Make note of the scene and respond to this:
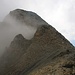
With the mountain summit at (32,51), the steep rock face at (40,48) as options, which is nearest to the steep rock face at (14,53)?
the mountain summit at (32,51)

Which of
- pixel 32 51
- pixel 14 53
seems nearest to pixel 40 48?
pixel 32 51

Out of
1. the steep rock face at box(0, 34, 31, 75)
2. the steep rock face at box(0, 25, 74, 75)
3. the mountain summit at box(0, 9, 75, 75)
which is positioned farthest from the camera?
the steep rock face at box(0, 34, 31, 75)

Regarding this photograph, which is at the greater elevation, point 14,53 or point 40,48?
point 40,48

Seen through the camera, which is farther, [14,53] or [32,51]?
[14,53]

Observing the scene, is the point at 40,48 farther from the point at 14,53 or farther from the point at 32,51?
the point at 14,53

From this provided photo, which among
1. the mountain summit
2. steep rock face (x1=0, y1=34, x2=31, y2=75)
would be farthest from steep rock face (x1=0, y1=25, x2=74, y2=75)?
steep rock face (x1=0, y1=34, x2=31, y2=75)

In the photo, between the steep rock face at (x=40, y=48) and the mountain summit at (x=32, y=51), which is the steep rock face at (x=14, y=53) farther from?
the steep rock face at (x=40, y=48)

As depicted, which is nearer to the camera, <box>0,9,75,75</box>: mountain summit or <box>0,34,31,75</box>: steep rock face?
<box>0,9,75,75</box>: mountain summit

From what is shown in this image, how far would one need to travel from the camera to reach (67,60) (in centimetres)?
3247

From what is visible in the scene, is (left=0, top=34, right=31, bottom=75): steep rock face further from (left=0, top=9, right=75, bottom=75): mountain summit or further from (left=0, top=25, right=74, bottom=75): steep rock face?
(left=0, top=25, right=74, bottom=75): steep rock face

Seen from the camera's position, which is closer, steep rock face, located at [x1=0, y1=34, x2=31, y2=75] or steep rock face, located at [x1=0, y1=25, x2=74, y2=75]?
steep rock face, located at [x1=0, y1=25, x2=74, y2=75]

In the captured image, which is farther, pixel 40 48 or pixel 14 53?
pixel 14 53

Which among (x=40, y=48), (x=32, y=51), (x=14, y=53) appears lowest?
(x=14, y=53)

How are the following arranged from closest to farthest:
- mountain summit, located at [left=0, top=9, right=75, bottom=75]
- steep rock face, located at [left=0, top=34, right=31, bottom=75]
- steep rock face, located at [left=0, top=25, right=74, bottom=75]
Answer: mountain summit, located at [left=0, top=9, right=75, bottom=75]
steep rock face, located at [left=0, top=25, right=74, bottom=75]
steep rock face, located at [left=0, top=34, right=31, bottom=75]
